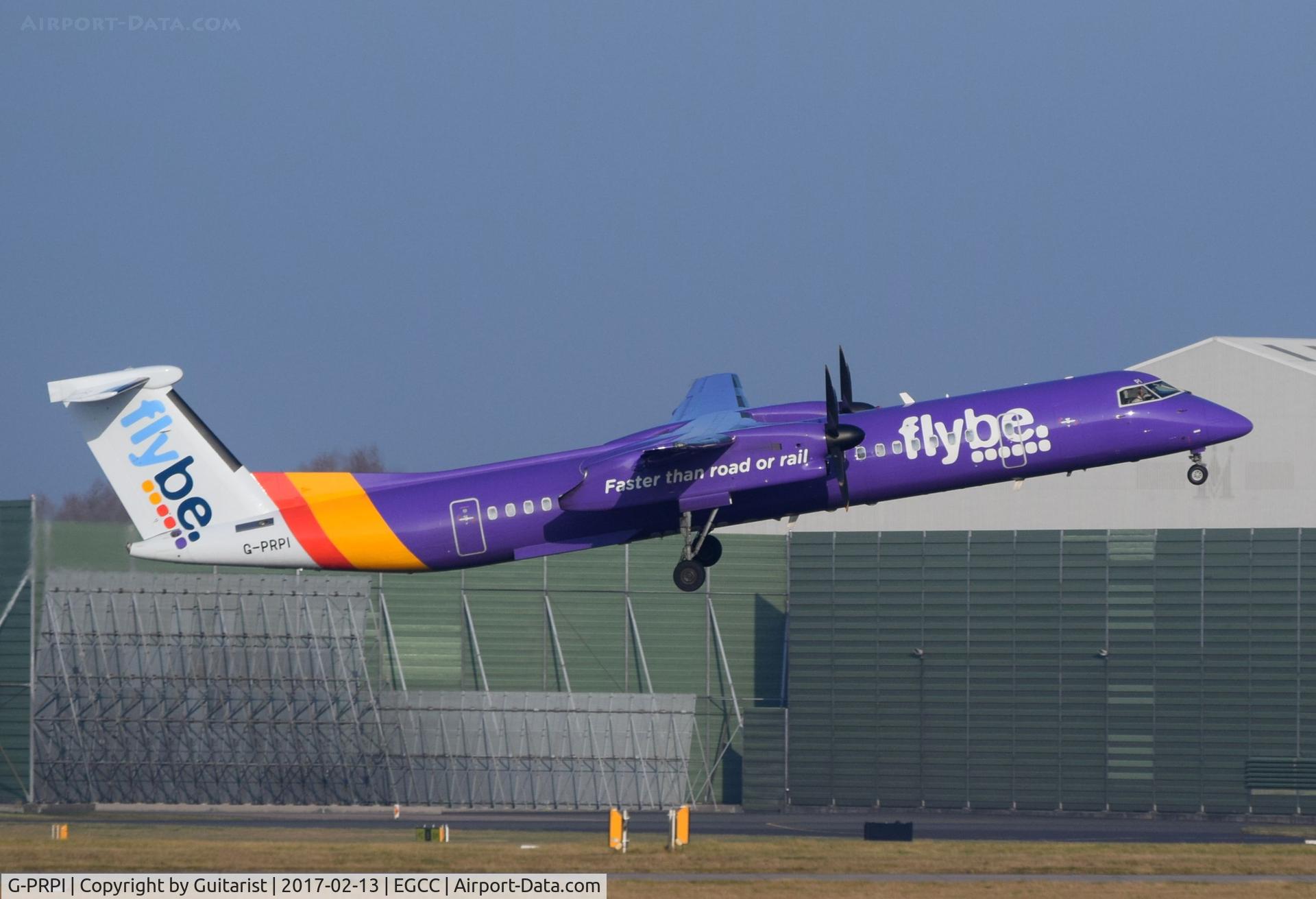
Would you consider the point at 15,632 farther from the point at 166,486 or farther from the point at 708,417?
the point at 708,417

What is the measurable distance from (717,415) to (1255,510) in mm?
27368

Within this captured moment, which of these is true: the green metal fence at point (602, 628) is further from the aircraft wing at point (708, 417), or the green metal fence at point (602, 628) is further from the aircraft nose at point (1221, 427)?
the aircraft nose at point (1221, 427)

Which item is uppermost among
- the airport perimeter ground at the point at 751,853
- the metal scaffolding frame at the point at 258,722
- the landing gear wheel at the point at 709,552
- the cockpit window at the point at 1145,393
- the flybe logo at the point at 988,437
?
the cockpit window at the point at 1145,393

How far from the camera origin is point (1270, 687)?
54125 mm

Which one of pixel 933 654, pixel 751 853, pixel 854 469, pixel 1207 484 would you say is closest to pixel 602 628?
pixel 933 654

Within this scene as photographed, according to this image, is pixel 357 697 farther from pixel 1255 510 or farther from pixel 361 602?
pixel 1255 510

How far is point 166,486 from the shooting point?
35625 mm

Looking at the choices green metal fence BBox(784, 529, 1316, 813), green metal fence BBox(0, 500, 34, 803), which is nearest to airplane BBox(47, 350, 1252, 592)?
green metal fence BBox(784, 529, 1316, 813)

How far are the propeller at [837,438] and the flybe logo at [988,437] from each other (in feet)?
5.78

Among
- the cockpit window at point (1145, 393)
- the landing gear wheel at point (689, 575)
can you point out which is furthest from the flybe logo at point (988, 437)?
the landing gear wheel at point (689, 575)

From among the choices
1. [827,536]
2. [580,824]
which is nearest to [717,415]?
[580,824]

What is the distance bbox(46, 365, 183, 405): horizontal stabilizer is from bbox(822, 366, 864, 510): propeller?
1390 centimetres

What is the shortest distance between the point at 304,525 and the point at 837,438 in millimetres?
11086

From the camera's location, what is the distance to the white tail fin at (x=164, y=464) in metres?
35.3
